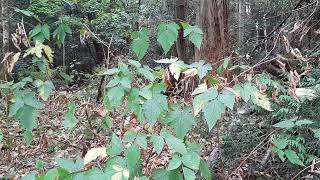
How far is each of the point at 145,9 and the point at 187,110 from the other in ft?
41.0

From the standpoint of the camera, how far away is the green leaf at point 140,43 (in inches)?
89.9

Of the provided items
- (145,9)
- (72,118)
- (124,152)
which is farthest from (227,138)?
(145,9)

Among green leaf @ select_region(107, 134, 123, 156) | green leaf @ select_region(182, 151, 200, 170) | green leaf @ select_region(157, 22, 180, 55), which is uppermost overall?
green leaf @ select_region(157, 22, 180, 55)

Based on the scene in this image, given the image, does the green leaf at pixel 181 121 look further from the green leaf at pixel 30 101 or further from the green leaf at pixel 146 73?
the green leaf at pixel 30 101

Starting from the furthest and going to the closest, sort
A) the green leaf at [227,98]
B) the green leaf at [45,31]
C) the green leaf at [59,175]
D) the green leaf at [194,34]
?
the green leaf at [45,31] < the green leaf at [194,34] < the green leaf at [227,98] < the green leaf at [59,175]

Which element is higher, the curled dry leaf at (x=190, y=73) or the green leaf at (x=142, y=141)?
the curled dry leaf at (x=190, y=73)

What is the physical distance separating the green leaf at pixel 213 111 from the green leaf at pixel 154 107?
301mm

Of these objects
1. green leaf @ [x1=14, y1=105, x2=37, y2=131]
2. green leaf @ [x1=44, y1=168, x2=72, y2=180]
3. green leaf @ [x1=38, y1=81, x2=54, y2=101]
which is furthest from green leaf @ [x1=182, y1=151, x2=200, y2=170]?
green leaf @ [x1=38, y1=81, x2=54, y2=101]

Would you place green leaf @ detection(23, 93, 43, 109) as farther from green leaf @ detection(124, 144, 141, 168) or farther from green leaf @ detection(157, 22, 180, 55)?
green leaf @ detection(157, 22, 180, 55)

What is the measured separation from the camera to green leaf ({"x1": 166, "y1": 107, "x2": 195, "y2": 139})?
193 cm

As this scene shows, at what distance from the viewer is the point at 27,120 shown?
207 centimetres

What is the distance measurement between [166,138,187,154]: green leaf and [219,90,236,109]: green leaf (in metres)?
0.27

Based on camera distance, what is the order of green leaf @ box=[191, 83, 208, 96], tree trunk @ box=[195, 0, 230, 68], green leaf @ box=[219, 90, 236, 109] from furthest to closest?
tree trunk @ box=[195, 0, 230, 68] < green leaf @ box=[191, 83, 208, 96] < green leaf @ box=[219, 90, 236, 109]

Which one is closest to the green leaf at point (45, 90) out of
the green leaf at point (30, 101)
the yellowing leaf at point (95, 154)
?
the green leaf at point (30, 101)
